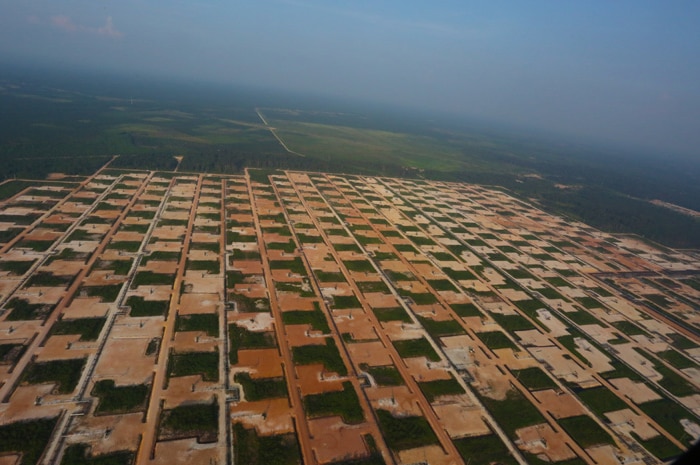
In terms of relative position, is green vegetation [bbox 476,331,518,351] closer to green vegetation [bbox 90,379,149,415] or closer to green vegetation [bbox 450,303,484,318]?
green vegetation [bbox 450,303,484,318]

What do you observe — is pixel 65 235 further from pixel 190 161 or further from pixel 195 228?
pixel 190 161

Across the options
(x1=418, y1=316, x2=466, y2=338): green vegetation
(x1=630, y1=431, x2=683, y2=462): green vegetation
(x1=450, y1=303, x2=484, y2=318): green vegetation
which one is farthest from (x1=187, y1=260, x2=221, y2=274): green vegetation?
(x1=630, y1=431, x2=683, y2=462): green vegetation

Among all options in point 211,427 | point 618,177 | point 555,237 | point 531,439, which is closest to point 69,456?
point 211,427

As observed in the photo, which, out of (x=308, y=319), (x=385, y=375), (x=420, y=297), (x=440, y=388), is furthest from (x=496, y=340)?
(x=308, y=319)

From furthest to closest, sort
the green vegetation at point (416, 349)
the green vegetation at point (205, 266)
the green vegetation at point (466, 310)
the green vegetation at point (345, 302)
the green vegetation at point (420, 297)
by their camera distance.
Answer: the green vegetation at point (205, 266), the green vegetation at point (420, 297), the green vegetation at point (466, 310), the green vegetation at point (345, 302), the green vegetation at point (416, 349)

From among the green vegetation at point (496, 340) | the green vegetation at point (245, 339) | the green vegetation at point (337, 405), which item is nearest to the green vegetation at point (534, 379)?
the green vegetation at point (496, 340)

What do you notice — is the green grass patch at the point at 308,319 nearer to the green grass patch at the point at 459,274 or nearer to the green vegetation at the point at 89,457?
the green vegetation at the point at 89,457
